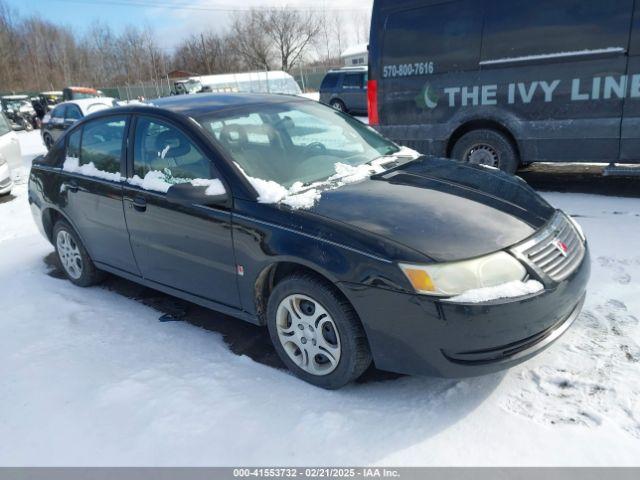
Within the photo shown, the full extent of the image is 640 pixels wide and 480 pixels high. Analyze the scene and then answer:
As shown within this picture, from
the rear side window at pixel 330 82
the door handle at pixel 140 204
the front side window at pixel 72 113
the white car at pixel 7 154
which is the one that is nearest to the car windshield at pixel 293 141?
the door handle at pixel 140 204

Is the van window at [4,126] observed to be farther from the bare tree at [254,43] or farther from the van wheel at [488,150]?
the bare tree at [254,43]

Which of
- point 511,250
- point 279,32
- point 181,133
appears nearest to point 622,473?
point 511,250

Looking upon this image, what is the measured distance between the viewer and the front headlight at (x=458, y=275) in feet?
7.77

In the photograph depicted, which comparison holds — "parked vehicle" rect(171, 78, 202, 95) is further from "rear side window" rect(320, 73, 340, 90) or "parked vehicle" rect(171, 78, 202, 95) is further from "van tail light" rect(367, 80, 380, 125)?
"van tail light" rect(367, 80, 380, 125)

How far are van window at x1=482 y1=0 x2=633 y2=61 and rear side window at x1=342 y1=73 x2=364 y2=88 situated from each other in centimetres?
1255

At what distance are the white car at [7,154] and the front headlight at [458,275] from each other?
8.84m

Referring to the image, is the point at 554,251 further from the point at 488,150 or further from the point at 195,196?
the point at 488,150

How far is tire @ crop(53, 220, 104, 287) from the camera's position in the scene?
14.6 feet

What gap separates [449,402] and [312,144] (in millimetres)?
1945

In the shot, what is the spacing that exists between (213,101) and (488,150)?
3731 mm

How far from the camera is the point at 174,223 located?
3.34m

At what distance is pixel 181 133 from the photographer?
3363 mm

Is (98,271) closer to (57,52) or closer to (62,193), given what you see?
(62,193)

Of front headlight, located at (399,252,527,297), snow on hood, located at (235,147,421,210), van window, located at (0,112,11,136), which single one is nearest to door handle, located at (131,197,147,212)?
snow on hood, located at (235,147,421,210)
